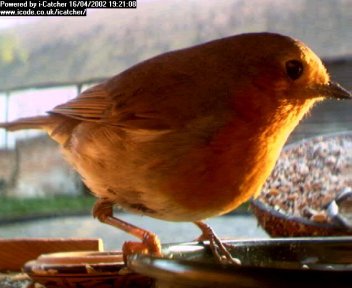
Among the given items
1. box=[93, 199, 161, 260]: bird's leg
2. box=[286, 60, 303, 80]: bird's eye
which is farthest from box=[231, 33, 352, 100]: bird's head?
box=[93, 199, 161, 260]: bird's leg

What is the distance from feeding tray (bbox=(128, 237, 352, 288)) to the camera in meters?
1.22

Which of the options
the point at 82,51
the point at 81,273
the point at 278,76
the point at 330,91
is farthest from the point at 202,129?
the point at 82,51

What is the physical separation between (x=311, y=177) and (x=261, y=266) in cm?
206

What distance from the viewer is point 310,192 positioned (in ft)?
10.6

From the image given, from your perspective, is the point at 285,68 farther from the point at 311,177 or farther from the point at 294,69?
the point at 311,177

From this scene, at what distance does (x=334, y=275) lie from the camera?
3.97 feet

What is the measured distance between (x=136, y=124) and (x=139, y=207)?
→ 0.27 m

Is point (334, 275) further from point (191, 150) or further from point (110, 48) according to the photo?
point (110, 48)

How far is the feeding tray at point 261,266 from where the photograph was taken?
1.22 metres

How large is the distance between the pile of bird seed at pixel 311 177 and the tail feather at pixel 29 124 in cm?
86

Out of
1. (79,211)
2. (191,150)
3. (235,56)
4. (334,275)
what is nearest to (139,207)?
(191,150)
